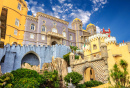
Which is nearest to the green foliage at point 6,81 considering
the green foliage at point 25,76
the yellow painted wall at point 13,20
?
the green foliage at point 25,76

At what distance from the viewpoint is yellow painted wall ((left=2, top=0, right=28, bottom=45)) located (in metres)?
29.9

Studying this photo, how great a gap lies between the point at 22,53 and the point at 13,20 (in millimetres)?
12265

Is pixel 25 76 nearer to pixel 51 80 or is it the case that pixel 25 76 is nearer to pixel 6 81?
pixel 6 81

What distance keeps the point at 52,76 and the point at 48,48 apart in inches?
393

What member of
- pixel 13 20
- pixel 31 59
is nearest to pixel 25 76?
pixel 31 59

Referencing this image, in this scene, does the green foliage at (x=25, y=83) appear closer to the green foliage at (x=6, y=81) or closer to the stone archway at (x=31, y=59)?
the green foliage at (x=6, y=81)

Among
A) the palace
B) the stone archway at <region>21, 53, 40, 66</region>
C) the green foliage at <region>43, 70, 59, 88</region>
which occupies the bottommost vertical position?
the green foliage at <region>43, 70, 59, 88</region>

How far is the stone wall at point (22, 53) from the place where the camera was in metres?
21.3

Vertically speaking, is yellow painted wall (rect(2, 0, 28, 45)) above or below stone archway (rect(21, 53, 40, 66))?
above

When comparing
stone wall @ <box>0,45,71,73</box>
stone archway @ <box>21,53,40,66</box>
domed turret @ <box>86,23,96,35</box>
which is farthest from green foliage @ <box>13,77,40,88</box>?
domed turret @ <box>86,23,96,35</box>

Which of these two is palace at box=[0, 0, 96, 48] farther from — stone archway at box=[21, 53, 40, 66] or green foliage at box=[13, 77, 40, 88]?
green foliage at box=[13, 77, 40, 88]

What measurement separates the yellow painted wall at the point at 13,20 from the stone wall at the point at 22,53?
7299 mm

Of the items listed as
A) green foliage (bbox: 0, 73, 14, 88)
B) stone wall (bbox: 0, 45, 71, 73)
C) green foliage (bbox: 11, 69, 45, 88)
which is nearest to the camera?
green foliage (bbox: 0, 73, 14, 88)

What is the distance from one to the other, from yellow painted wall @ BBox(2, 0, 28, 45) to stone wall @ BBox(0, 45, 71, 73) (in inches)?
287
